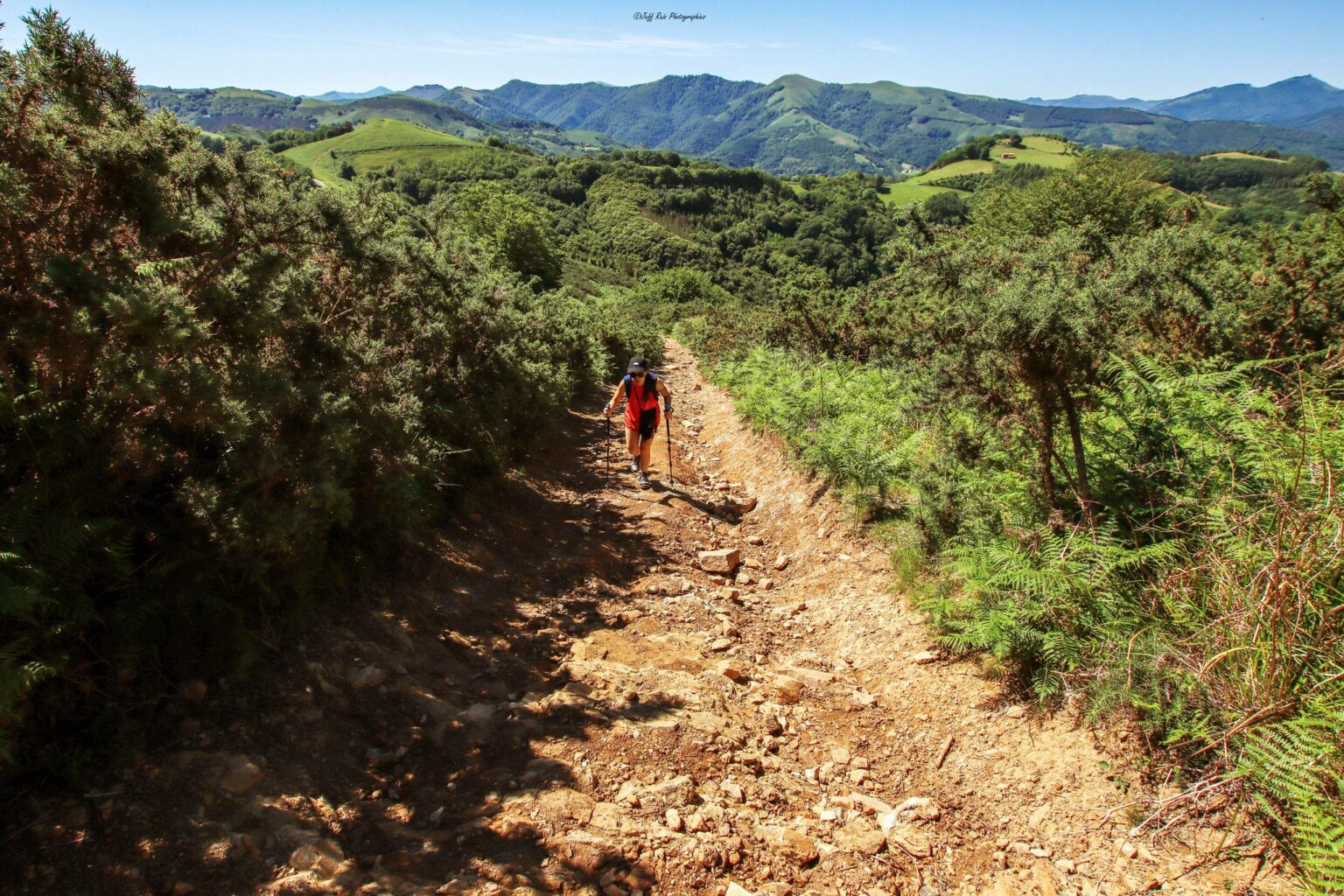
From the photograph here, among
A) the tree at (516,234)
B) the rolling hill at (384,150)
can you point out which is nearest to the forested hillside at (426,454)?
the tree at (516,234)

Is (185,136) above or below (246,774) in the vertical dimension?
above

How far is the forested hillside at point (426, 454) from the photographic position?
322 centimetres

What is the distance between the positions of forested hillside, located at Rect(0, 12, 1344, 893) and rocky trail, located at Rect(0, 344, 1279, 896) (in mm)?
321

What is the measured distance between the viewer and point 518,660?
526cm

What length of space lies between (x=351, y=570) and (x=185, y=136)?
10.9 feet

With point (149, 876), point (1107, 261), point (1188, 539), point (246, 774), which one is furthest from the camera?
point (1107, 261)

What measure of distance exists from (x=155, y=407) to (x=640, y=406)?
20.8 ft

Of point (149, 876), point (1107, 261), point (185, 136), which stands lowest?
point (149, 876)

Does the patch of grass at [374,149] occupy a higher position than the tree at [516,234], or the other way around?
the patch of grass at [374,149]

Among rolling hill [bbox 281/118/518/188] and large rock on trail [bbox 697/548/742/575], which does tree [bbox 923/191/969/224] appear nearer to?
rolling hill [bbox 281/118/518/188]

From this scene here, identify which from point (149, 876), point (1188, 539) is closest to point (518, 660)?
point (149, 876)

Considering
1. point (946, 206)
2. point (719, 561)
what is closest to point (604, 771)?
point (719, 561)

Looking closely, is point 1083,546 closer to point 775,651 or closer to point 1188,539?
point 1188,539

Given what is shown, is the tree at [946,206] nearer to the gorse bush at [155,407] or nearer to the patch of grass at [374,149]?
the patch of grass at [374,149]
